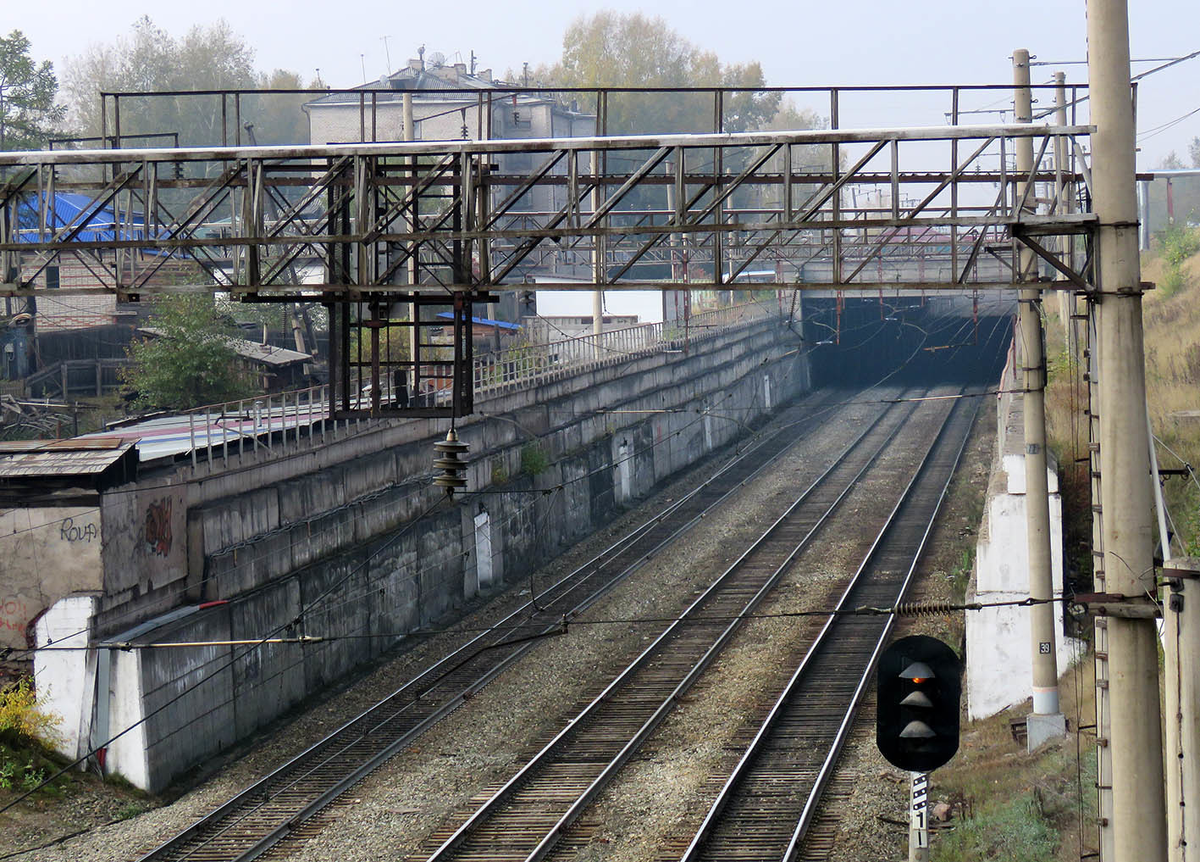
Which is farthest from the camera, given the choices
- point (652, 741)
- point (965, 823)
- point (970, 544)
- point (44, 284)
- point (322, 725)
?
point (44, 284)

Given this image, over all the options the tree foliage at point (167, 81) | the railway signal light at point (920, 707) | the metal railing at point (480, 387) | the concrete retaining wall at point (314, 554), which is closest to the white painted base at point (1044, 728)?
the concrete retaining wall at point (314, 554)

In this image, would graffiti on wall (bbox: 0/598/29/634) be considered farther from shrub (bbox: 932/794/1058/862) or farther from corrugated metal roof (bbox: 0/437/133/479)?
shrub (bbox: 932/794/1058/862)

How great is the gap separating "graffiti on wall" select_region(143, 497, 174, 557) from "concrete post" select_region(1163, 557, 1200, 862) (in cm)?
1400

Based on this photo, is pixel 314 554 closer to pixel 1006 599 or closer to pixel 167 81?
pixel 1006 599

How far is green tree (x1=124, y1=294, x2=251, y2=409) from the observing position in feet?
103

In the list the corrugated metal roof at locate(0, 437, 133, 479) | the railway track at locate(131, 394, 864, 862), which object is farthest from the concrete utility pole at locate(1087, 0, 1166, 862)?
the corrugated metal roof at locate(0, 437, 133, 479)

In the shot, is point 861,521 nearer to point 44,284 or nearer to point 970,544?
point 970,544

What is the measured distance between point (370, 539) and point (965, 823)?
13713mm

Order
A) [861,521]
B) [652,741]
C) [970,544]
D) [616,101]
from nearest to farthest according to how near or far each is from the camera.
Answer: [652,741] < [970,544] < [861,521] < [616,101]

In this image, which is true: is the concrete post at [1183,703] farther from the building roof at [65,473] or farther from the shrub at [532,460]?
the shrub at [532,460]

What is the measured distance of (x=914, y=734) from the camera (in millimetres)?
6859

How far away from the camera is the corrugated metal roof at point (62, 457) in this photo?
17359 millimetres

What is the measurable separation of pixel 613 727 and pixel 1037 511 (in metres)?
6.98

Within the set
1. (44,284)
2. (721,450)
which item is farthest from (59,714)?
(721,450)
